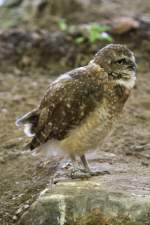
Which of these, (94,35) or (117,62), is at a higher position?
(117,62)

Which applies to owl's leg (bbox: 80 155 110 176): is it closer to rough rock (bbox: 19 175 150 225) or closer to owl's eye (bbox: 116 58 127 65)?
rough rock (bbox: 19 175 150 225)

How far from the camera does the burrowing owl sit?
4633 millimetres

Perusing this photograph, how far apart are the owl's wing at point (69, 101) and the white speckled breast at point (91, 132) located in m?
0.04

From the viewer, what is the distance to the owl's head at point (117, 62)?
477 cm

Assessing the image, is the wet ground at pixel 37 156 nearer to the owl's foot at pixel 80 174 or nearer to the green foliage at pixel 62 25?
the owl's foot at pixel 80 174

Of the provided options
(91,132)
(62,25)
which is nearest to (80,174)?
(91,132)

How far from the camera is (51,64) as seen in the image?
27.0ft

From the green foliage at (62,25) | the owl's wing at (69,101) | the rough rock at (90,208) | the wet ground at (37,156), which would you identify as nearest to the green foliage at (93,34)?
the green foliage at (62,25)

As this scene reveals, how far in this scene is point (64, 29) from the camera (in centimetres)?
866

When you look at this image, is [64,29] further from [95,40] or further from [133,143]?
[133,143]

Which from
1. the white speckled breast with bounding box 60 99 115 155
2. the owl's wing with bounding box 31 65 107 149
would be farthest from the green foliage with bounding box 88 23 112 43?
the white speckled breast with bounding box 60 99 115 155

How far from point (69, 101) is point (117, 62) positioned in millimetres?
465

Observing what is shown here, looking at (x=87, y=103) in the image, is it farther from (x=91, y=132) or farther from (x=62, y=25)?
(x=62, y=25)

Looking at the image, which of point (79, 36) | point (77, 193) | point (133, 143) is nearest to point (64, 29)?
point (79, 36)
